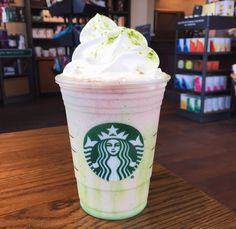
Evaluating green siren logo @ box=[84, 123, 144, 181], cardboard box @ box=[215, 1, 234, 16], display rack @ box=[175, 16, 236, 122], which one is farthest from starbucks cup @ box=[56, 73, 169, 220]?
cardboard box @ box=[215, 1, 234, 16]

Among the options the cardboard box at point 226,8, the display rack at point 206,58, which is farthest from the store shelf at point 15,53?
the cardboard box at point 226,8

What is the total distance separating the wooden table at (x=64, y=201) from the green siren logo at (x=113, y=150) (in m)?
0.09

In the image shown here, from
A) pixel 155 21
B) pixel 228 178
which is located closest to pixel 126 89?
pixel 228 178

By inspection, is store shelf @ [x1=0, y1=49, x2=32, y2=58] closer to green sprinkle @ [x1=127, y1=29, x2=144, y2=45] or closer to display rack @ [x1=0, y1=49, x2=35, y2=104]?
display rack @ [x1=0, y1=49, x2=35, y2=104]

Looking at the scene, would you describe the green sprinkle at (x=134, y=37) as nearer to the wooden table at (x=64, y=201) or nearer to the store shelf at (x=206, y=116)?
the wooden table at (x=64, y=201)

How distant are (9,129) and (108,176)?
3228 millimetres

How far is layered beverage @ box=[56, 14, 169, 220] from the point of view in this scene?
1.38ft

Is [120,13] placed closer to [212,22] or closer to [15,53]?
[15,53]

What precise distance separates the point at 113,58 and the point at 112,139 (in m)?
0.13

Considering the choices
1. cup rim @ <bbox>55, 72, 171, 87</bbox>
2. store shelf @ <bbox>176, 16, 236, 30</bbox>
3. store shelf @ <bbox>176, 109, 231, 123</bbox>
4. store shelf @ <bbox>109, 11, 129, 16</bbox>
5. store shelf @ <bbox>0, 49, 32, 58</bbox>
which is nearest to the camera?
cup rim @ <bbox>55, 72, 171, 87</bbox>

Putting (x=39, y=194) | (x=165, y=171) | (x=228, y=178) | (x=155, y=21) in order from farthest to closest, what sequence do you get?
(x=155, y=21), (x=228, y=178), (x=165, y=171), (x=39, y=194)

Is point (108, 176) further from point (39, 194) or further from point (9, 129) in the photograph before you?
point (9, 129)

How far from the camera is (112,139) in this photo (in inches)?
16.9

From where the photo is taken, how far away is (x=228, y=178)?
205cm
